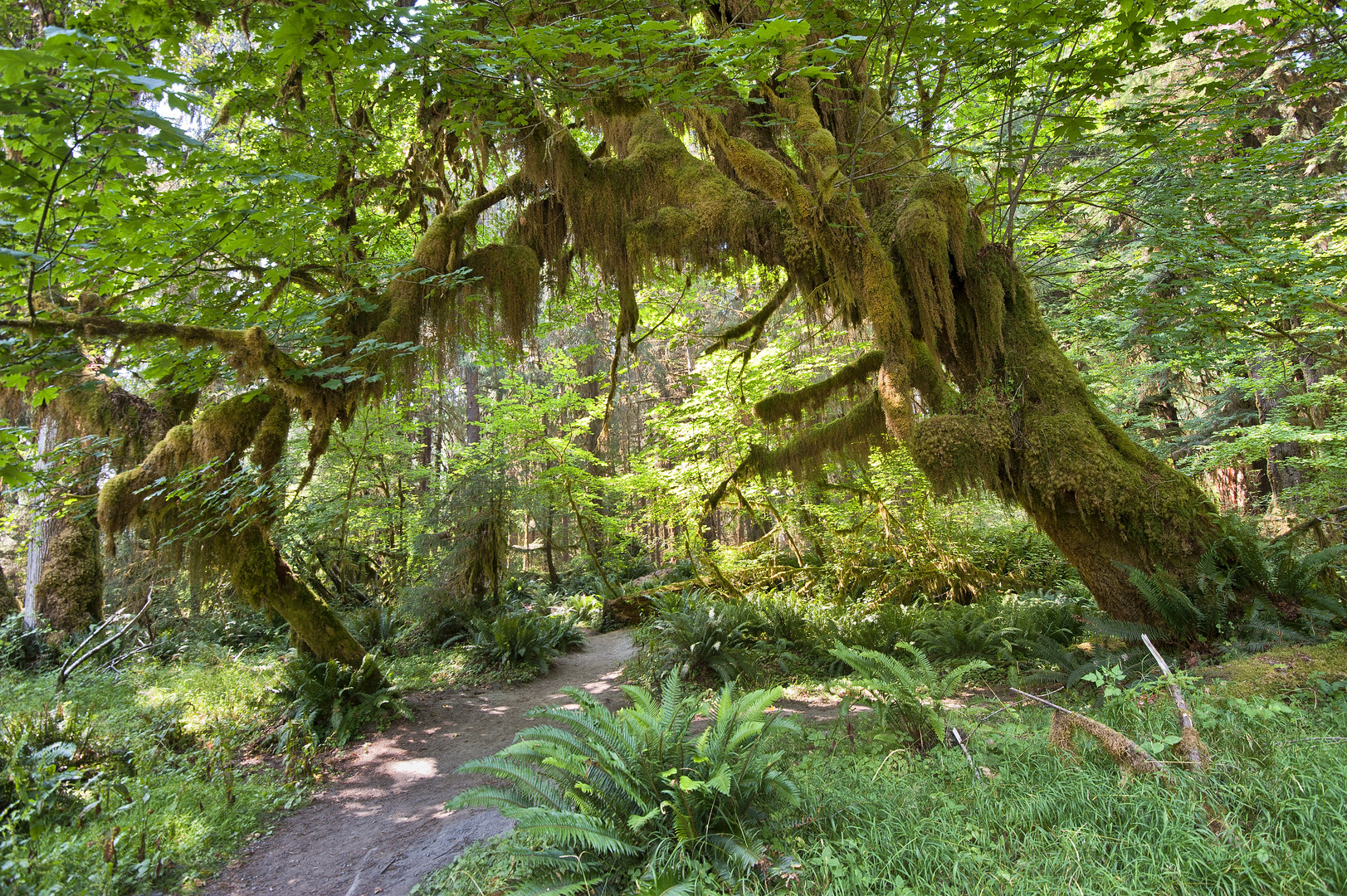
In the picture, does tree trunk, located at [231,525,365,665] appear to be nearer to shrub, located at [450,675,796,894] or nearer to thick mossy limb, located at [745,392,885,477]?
shrub, located at [450,675,796,894]

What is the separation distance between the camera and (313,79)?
19.6 ft

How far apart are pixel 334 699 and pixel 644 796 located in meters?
5.10

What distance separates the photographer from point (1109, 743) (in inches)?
106

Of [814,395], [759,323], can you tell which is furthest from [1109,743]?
[759,323]

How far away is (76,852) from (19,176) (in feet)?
13.0

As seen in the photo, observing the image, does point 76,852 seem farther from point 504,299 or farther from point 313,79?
point 313,79

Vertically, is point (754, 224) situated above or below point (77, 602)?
above

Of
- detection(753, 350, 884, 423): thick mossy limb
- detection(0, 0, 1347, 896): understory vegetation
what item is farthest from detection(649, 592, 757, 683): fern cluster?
detection(753, 350, 884, 423): thick mossy limb

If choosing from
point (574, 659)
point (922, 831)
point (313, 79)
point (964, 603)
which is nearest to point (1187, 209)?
point (964, 603)

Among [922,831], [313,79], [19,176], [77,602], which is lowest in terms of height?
[922,831]

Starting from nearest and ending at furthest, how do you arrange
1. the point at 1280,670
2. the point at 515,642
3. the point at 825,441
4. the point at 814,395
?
the point at 1280,670
the point at 825,441
the point at 814,395
the point at 515,642

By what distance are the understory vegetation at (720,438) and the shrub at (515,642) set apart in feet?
0.42

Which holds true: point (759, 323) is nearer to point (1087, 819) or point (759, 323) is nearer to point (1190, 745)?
point (1190, 745)

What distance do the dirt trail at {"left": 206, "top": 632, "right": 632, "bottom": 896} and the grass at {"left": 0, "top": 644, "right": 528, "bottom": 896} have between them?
0.88 feet
